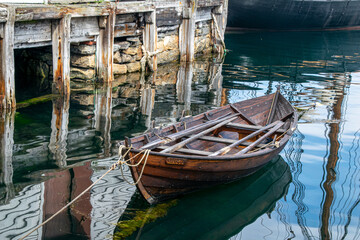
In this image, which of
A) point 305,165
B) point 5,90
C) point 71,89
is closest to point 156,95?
point 71,89

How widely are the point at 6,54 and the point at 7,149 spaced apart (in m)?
2.51

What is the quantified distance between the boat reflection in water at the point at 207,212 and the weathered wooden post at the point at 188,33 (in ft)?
33.7

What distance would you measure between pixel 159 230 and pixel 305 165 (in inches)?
147

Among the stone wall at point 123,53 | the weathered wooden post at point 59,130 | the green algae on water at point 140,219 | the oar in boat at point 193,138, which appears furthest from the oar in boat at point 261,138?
the stone wall at point 123,53

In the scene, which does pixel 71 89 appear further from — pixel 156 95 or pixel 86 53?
pixel 156 95

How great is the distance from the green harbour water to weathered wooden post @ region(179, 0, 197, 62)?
93.3 inches

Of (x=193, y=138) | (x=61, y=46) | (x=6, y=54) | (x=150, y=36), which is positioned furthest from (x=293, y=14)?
(x=193, y=138)

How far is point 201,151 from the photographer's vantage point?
7680 mm

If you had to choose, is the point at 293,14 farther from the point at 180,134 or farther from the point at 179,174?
the point at 179,174

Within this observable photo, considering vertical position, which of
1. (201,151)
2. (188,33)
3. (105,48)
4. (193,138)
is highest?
(188,33)

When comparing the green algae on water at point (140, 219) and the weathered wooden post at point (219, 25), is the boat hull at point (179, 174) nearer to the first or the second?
the green algae on water at point (140, 219)

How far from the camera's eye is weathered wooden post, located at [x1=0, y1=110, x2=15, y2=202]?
744 centimetres

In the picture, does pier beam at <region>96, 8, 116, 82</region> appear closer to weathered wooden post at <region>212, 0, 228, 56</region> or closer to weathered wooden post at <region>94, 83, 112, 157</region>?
weathered wooden post at <region>94, 83, 112, 157</region>

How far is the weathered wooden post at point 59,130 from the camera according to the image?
874cm
